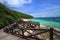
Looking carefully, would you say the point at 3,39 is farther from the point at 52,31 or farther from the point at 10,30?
the point at 10,30

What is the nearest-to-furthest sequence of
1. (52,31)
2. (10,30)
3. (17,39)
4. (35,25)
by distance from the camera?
(52,31), (17,39), (10,30), (35,25)

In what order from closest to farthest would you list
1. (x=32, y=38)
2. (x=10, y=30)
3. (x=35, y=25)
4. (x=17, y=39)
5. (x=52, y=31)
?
(x=52, y=31) → (x=17, y=39) → (x=32, y=38) → (x=10, y=30) → (x=35, y=25)

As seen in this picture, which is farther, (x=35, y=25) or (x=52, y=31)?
(x=35, y=25)

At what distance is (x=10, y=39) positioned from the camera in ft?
18.1

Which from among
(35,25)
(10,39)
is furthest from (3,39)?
(35,25)

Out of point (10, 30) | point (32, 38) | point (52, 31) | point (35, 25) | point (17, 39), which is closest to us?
point (52, 31)

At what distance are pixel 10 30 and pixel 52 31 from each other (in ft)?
14.7

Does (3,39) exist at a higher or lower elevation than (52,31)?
lower

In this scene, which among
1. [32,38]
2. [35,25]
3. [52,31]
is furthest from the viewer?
[35,25]

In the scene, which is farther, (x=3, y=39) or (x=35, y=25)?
(x=35, y=25)

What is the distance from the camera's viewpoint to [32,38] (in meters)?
6.59

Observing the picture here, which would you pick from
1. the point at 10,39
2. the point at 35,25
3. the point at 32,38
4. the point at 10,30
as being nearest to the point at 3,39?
the point at 10,39

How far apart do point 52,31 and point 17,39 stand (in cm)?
159

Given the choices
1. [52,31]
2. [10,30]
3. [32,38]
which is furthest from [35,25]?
[52,31]
